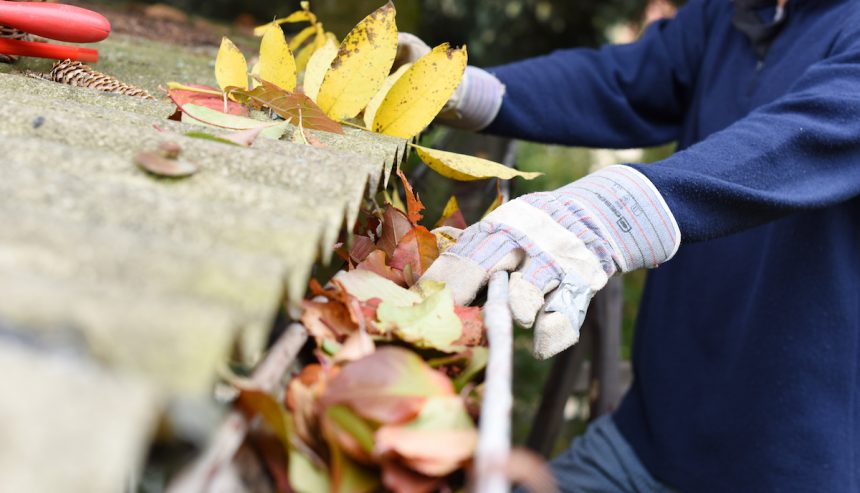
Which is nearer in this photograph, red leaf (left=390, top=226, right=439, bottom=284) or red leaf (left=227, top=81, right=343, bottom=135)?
red leaf (left=390, top=226, right=439, bottom=284)

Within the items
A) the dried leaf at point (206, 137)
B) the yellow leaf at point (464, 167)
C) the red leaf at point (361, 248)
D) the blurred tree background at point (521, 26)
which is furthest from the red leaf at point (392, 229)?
the blurred tree background at point (521, 26)

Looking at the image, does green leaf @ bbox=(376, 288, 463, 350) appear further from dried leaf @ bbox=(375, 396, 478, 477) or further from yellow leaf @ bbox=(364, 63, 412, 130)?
yellow leaf @ bbox=(364, 63, 412, 130)

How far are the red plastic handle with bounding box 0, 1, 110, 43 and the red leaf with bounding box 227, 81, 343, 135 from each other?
0.86 ft

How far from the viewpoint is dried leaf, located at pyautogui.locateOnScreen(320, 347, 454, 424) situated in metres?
0.61

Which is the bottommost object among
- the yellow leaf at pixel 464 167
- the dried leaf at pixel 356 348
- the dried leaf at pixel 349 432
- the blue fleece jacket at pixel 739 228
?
the blue fleece jacket at pixel 739 228

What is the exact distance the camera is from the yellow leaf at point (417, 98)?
1.17 m

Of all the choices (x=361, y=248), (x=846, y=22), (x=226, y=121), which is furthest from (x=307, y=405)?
(x=846, y=22)

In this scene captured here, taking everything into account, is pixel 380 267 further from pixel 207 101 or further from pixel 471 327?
pixel 207 101

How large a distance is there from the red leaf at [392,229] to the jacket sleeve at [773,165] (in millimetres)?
342

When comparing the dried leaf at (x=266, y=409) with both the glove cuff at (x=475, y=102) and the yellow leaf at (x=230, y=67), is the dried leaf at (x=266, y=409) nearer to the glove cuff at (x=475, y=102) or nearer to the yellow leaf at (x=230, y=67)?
the yellow leaf at (x=230, y=67)

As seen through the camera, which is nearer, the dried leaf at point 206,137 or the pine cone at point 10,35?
the dried leaf at point 206,137

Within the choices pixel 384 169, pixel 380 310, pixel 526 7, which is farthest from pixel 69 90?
pixel 526 7

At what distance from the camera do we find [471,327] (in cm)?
78

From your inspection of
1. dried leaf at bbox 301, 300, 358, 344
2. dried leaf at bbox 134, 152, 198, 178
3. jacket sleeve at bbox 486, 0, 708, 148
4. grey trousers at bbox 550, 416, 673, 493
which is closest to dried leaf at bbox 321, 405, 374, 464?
dried leaf at bbox 301, 300, 358, 344
